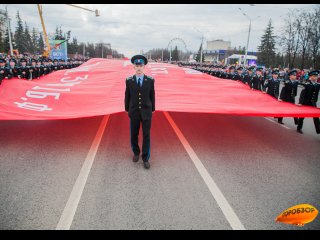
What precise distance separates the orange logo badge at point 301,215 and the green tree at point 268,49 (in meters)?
64.3

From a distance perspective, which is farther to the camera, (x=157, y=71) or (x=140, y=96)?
(x=157, y=71)

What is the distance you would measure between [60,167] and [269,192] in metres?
3.23

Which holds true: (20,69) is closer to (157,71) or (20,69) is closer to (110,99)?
(157,71)

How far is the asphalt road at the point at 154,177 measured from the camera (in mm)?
2943

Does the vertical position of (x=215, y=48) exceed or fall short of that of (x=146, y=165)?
it exceeds it

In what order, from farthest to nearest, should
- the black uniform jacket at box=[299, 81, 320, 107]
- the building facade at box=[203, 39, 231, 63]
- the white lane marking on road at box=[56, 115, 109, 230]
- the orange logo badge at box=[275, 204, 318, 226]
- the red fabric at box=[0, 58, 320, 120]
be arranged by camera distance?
the building facade at box=[203, 39, 231, 63]
the black uniform jacket at box=[299, 81, 320, 107]
the red fabric at box=[0, 58, 320, 120]
the white lane marking on road at box=[56, 115, 109, 230]
the orange logo badge at box=[275, 204, 318, 226]

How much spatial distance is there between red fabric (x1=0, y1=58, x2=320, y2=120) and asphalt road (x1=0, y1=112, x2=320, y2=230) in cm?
70

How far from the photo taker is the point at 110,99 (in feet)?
18.8

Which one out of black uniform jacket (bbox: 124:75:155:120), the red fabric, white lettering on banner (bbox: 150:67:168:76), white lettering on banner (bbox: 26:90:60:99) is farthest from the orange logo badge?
white lettering on banner (bbox: 150:67:168:76)

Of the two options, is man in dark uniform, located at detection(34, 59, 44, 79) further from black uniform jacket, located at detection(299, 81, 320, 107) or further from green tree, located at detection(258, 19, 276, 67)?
green tree, located at detection(258, 19, 276, 67)

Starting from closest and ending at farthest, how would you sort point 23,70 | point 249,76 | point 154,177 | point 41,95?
point 154,177 < point 41,95 < point 23,70 < point 249,76

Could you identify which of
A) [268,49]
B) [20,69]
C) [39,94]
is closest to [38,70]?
[20,69]

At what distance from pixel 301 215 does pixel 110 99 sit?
4.25 meters

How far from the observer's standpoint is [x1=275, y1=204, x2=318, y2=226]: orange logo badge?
2.64m
